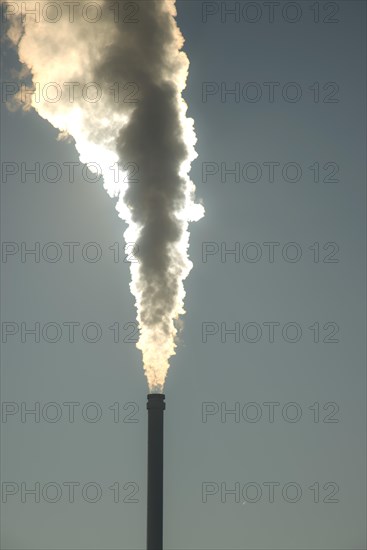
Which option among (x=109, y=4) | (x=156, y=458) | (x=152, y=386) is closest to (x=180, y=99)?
(x=109, y=4)

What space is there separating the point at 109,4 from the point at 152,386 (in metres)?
11.5

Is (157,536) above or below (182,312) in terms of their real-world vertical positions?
below

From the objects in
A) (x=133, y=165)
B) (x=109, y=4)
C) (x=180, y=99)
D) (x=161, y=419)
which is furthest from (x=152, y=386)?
(x=109, y=4)

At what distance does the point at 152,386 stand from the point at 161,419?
1.12 metres

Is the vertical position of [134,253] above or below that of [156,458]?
above

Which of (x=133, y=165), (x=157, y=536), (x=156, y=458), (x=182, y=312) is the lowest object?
(x=157, y=536)

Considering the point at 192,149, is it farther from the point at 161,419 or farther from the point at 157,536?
the point at 157,536

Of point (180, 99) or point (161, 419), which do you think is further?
point (180, 99)

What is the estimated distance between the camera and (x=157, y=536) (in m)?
28.6

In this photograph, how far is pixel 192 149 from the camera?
31078 millimetres

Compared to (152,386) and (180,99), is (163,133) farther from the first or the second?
(152,386)

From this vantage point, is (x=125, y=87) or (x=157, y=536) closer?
(x=157, y=536)

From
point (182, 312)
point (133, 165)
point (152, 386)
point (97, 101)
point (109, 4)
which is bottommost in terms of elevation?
point (152, 386)

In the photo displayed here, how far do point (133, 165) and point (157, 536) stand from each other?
421 inches
